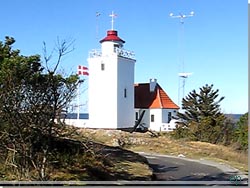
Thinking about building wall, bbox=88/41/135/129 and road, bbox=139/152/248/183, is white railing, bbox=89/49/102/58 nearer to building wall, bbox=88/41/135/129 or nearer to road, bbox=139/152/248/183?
building wall, bbox=88/41/135/129

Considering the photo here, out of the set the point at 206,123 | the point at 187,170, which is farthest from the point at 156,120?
the point at 206,123

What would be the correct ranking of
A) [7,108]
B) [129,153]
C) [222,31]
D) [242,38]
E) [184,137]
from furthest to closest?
[184,137], [129,153], [222,31], [242,38], [7,108]

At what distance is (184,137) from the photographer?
169 inches

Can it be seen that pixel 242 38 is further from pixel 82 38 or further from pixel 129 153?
pixel 129 153

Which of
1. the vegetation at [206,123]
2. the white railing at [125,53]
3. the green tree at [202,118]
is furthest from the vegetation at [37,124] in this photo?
the green tree at [202,118]

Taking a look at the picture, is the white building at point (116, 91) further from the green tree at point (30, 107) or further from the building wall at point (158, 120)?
the green tree at point (30, 107)

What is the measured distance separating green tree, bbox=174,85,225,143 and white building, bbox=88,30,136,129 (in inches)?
38.7

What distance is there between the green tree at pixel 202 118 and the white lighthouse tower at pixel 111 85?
38.4 inches

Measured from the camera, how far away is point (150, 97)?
3385mm

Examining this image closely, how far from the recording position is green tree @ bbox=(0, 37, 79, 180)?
8.11 feet

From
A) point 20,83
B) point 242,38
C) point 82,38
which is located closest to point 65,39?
point 82,38

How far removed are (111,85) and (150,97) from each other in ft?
1.13

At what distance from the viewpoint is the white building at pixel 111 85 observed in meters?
3.12

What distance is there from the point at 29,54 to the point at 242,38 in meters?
1.40
